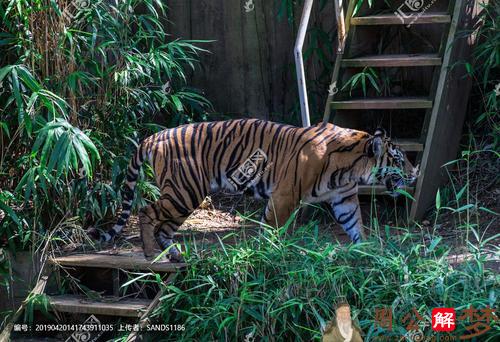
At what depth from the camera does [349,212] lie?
637 centimetres

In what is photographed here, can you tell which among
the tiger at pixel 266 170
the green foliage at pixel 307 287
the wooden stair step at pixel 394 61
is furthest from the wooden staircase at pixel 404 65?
the green foliage at pixel 307 287

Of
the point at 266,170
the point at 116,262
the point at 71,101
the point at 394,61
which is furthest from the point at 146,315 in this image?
the point at 394,61

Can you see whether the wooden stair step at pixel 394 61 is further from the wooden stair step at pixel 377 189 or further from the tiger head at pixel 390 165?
the wooden stair step at pixel 377 189

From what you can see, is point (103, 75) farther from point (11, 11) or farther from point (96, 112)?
point (11, 11)

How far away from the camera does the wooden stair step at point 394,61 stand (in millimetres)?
6855

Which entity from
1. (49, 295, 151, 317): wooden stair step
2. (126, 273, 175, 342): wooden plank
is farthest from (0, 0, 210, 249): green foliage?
(126, 273, 175, 342): wooden plank

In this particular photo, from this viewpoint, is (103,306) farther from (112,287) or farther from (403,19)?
(403,19)

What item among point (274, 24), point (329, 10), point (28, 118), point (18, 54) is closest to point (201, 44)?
point (274, 24)

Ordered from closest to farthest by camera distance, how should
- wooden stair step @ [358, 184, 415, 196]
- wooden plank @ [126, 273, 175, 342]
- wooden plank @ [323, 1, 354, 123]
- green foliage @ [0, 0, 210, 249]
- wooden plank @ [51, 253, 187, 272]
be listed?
wooden plank @ [126, 273, 175, 342] → wooden plank @ [51, 253, 187, 272] → green foliage @ [0, 0, 210, 249] → wooden stair step @ [358, 184, 415, 196] → wooden plank @ [323, 1, 354, 123]

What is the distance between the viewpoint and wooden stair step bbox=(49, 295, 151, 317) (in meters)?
5.77

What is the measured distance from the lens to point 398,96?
7.64 metres

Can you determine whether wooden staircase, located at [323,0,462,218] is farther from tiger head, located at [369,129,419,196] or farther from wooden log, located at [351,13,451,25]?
tiger head, located at [369,129,419,196]

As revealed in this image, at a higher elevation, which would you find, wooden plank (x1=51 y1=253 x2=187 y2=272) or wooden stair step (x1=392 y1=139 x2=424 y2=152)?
wooden stair step (x1=392 y1=139 x2=424 y2=152)

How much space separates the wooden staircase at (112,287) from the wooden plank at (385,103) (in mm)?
1958
